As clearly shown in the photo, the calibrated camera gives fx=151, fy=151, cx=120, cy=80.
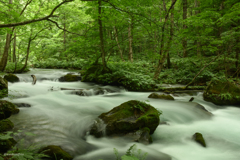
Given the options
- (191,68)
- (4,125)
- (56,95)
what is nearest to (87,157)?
(4,125)

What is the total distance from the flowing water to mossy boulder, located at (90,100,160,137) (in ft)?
0.69

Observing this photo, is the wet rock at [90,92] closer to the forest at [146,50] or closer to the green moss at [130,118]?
the forest at [146,50]

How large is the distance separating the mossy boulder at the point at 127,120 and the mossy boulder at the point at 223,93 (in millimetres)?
4494

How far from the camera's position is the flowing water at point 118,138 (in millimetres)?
3363

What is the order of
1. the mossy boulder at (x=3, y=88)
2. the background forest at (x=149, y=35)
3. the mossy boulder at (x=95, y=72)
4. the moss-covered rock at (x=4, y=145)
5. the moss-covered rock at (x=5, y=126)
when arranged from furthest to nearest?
1. the mossy boulder at (x=95, y=72)
2. the background forest at (x=149, y=35)
3. the mossy boulder at (x=3, y=88)
4. the moss-covered rock at (x=5, y=126)
5. the moss-covered rock at (x=4, y=145)

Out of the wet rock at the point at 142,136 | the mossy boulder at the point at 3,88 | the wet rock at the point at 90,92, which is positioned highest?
the mossy boulder at the point at 3,88

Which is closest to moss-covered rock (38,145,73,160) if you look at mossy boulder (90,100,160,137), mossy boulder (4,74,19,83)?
mossy boulder (90,100,160,137)

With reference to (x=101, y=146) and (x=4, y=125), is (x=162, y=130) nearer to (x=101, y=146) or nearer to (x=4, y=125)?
(x=101, y=146)

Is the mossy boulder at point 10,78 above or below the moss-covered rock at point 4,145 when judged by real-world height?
above

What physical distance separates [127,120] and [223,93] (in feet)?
18.1

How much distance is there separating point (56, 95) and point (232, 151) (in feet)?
22.5

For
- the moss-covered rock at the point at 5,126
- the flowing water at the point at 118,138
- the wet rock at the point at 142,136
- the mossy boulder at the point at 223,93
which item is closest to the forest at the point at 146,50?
A: the mossy boulder at the point at 223,93

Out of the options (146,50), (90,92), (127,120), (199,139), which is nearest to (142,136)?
(127,120)

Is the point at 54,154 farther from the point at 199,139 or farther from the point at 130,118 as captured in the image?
the point at 199,139
